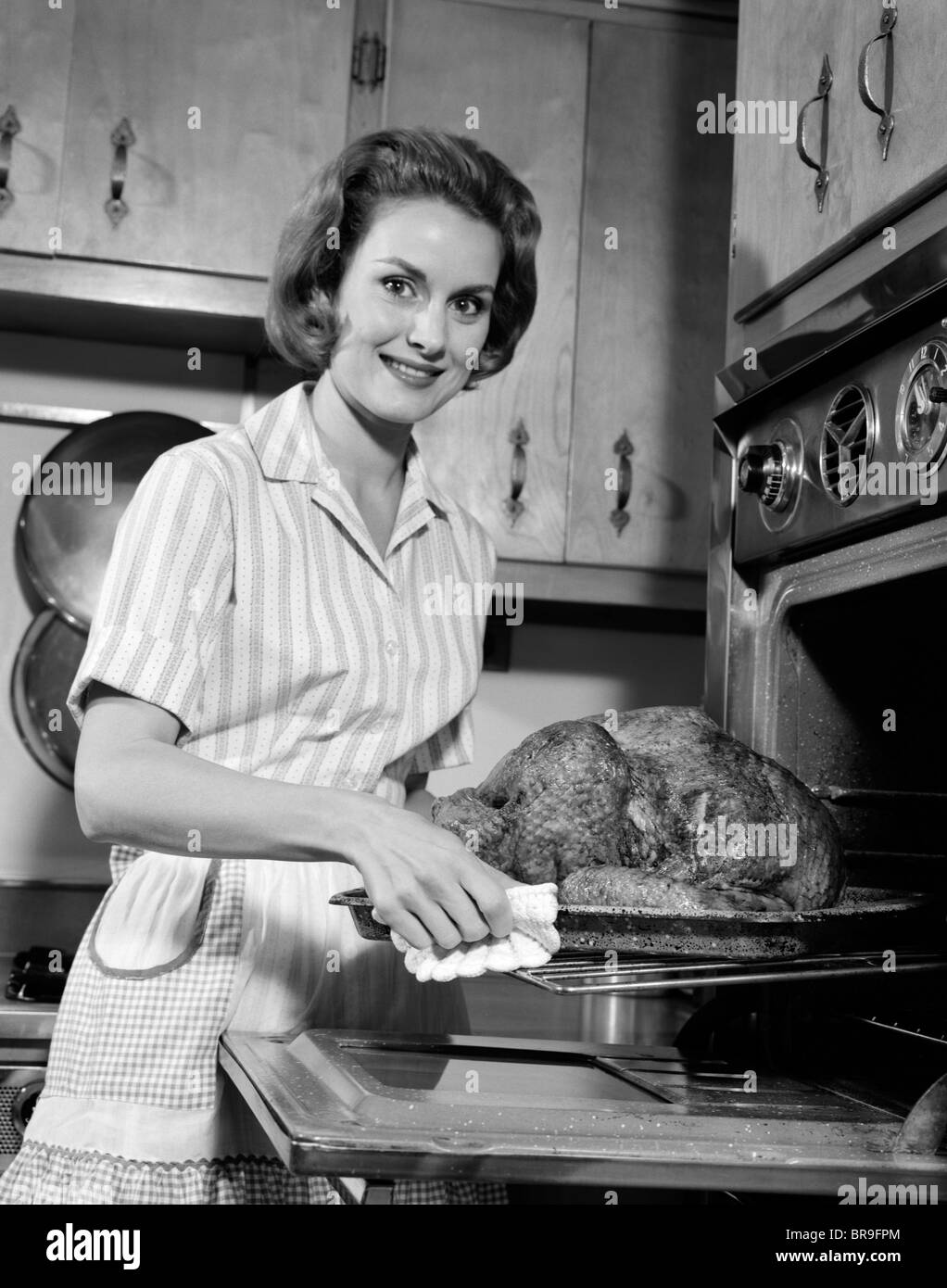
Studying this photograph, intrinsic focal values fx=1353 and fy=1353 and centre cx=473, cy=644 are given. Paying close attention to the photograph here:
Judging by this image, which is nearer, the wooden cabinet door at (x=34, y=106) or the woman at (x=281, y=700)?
the woman at (x=281, y=700)

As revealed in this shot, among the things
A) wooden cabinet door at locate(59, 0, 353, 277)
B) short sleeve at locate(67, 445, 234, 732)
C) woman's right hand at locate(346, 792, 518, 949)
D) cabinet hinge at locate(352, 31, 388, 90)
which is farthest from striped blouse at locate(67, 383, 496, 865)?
cabinet hinge at locate(352, 31, 388, 90)

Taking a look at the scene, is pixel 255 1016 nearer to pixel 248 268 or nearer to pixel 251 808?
pixel 251 808

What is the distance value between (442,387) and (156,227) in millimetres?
952

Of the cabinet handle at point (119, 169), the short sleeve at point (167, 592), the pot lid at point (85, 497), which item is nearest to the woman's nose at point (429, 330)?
the short sleeve at point (167, 592)

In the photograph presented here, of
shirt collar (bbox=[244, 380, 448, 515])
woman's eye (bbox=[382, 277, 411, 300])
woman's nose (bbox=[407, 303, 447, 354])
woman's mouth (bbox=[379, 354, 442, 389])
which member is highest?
woman's eye (bbox=[382, 277, 411, 300])

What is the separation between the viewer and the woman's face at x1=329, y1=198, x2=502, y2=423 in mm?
1363

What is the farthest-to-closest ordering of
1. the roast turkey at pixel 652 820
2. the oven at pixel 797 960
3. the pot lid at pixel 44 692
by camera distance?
the pot lid at pixel 44 692
the roast turkey at pixel 652 820
the oven at pixel 797 960

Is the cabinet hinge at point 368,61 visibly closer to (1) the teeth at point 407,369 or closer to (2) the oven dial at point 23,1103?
(1) the teeth at point 407,369

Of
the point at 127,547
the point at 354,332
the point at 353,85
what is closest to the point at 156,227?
the point at 353,85

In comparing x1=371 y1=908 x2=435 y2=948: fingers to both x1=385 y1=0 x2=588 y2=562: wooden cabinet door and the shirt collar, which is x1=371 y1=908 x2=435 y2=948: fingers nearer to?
the shirt collar

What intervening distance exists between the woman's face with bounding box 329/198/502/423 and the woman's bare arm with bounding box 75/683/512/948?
0.43 m

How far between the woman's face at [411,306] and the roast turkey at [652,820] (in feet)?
1.49

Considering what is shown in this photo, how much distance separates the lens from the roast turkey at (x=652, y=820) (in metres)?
0.98

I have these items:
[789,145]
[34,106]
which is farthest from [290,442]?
[34,106]
